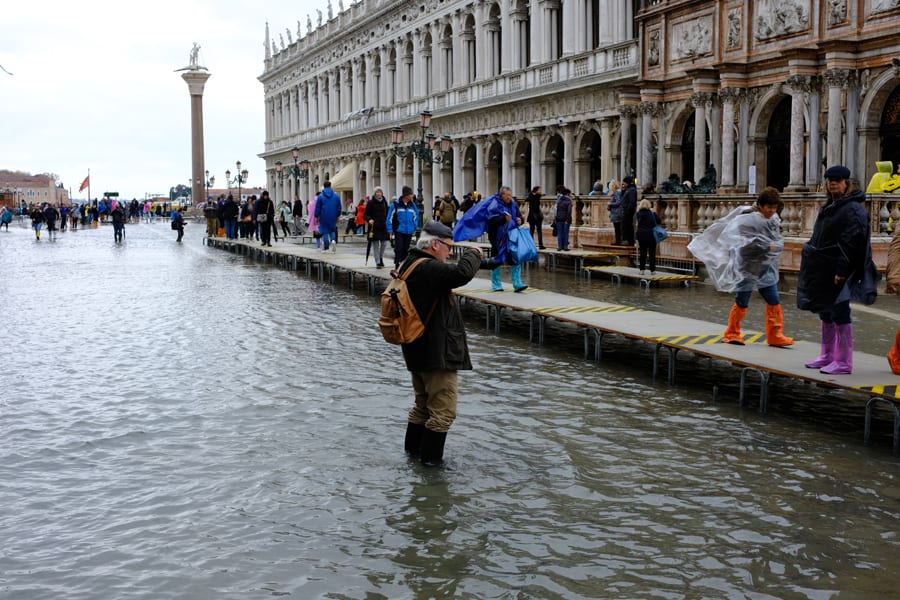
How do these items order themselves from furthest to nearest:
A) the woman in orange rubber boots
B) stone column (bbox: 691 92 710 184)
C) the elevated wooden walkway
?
stone column (bbox: 691 92 710 184)
the woman in orange rubber boots
the elevated wooden walkway

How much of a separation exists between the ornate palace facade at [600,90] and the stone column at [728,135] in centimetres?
5

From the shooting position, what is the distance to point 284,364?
1122 centimetres

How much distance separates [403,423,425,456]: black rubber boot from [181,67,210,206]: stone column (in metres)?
83.2

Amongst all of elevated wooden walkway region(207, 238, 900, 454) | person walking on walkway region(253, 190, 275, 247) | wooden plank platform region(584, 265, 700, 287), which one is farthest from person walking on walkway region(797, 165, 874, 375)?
person walking on walkway region(253, 190, 275, 247)

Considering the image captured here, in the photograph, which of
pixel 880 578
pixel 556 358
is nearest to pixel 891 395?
pixel 880 578

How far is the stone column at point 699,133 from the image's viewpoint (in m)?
25.2

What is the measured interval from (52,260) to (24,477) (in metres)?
24.4

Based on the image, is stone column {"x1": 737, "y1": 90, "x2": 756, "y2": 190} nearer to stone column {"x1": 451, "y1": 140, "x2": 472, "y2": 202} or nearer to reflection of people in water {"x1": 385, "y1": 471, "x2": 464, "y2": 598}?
reflection of people in water {"x1": 385, "y1": 471, "x2": 464, "y2": 598}

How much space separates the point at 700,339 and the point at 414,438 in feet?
13.5

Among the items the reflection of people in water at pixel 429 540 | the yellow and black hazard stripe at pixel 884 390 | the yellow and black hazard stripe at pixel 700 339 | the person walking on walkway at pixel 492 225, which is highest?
the person walking on walkway at pixel 492 225

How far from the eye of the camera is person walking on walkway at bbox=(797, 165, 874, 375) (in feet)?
28.1

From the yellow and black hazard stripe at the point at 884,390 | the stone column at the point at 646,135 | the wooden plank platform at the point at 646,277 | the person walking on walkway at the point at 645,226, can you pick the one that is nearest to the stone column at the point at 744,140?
the stone column at the point at 646,135

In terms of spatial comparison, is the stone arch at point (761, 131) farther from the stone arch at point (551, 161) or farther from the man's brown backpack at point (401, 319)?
the man's brown backpack at point (401, 319)

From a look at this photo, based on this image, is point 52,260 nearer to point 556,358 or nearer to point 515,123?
point 515,123
